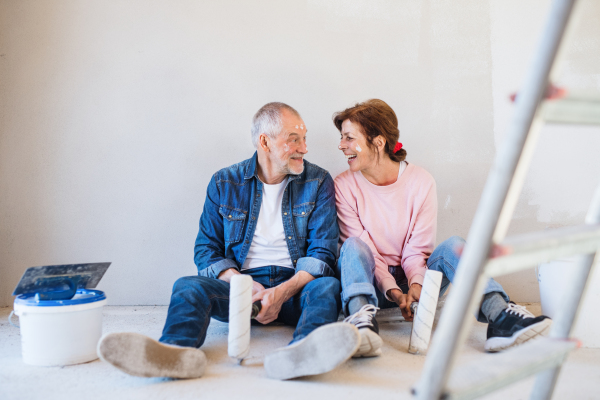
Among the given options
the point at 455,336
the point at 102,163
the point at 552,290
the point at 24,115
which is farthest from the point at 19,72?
the point at 552,290

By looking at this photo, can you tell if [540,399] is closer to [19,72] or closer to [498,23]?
[498,23]

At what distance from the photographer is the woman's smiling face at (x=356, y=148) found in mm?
2059

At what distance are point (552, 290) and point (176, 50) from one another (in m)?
2.09

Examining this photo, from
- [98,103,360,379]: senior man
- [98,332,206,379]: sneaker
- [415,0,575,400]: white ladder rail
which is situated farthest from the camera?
[98,103,360,379]: senior man

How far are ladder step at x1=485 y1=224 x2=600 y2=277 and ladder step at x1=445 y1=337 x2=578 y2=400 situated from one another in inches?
6.0

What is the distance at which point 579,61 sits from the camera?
243 cm

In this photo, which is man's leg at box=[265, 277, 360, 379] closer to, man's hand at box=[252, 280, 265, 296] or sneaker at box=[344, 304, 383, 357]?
sneaker at box=[344, 304, 383, 357]

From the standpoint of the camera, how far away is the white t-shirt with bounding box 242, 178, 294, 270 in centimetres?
198

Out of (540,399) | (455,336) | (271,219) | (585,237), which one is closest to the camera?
(455,336)

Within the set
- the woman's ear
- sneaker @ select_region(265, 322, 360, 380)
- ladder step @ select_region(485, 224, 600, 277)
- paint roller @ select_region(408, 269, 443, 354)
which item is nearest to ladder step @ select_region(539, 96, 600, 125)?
ladder step @ select_region(485, 224, 600, 277)

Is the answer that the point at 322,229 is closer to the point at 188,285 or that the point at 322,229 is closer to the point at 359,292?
the point at 359,292

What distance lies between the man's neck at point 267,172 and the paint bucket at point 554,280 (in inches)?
46.1

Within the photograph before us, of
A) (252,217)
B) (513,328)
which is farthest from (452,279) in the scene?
(252,217)

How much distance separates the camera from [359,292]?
162 cm
